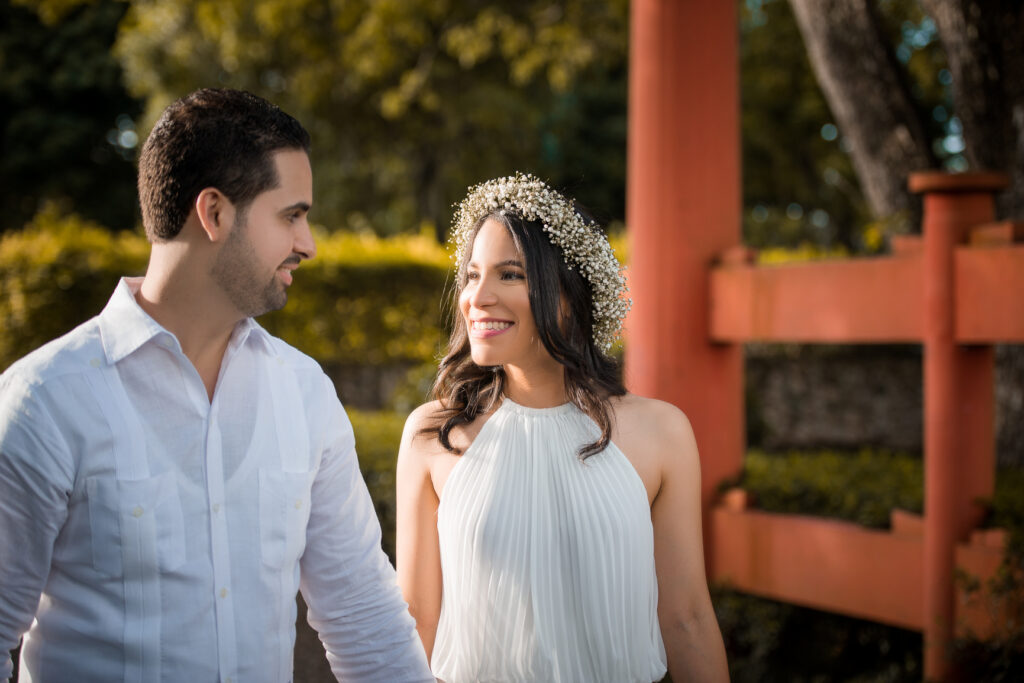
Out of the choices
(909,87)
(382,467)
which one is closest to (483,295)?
(382,467)

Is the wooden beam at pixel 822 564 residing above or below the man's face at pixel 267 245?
below

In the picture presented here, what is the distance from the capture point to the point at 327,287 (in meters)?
10.9

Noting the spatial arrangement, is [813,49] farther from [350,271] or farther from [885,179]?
[350,271]

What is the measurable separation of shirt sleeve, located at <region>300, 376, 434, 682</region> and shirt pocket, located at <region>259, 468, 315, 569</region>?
0.29 feet

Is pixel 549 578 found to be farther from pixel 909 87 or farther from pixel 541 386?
pixel 909 87

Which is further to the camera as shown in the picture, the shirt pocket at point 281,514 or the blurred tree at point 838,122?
the blurred tree at point 838,122

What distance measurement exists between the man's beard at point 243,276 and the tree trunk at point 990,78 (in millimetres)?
4847

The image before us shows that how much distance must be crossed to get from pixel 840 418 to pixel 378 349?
6.41m

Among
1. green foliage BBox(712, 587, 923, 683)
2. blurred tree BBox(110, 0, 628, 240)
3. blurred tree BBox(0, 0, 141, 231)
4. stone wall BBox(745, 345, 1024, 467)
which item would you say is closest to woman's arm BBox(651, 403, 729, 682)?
green foliage BBox(712, 587, 923, 683)

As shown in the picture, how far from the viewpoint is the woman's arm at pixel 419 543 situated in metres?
2.47

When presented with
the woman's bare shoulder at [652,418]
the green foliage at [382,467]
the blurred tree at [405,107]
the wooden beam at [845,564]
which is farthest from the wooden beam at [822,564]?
the blurred tree at [405,107]

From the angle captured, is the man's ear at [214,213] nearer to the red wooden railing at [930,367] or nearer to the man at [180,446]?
the man at [180,446]

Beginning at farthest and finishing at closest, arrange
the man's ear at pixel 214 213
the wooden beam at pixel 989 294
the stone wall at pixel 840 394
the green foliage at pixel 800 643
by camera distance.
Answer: the stone wall at pixel 840 394
the green foliage at pixel 800 643
the wooden beam at pixel 989 294
the man's ear at pixel 214 213

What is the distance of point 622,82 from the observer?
78.6ft
